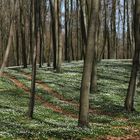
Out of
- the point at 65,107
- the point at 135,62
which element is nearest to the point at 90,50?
the point at 135,62

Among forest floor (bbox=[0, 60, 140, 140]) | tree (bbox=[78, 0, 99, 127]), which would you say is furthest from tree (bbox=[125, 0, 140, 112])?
tree (bbox=[78, 0, 99, 127])

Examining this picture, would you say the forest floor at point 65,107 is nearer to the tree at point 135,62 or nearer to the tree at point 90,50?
the tree at point 135,62

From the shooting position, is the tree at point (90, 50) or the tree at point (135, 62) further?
the tree at point (135, 62)

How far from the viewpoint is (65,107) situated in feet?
96.9

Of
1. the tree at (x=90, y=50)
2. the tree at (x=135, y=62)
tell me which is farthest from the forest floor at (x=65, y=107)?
the tree at (x=90, y=50)

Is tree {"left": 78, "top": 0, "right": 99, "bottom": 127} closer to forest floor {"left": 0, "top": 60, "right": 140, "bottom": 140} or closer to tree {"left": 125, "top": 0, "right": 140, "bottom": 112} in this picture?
forest floor {"left": 0, "top": 60, "right": 140, "bottom": 140}

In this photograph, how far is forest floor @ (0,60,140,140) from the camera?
727 inches

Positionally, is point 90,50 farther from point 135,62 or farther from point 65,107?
point 65,107

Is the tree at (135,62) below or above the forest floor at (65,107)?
above

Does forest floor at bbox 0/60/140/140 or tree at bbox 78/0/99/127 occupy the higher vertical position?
tree at bbox 78/0/99/127

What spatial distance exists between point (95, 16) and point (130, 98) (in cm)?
1024

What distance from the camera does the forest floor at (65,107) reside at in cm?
1845

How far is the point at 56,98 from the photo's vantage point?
111ft

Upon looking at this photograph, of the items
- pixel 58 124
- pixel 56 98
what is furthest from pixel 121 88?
pixel 58 124
